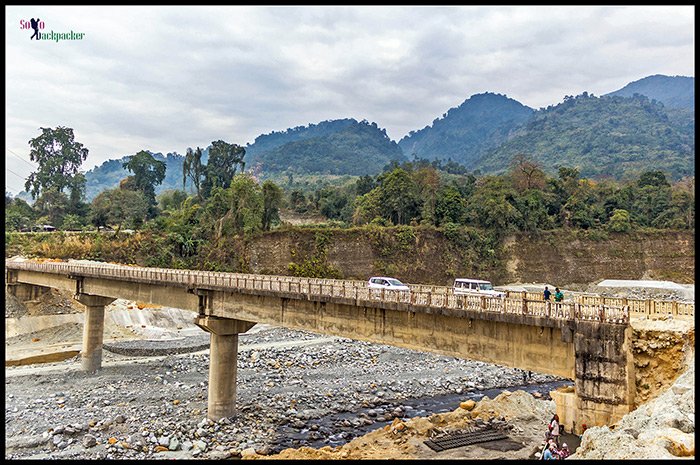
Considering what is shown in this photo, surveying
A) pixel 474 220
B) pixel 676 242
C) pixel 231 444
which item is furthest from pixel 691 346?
pixel 676 242

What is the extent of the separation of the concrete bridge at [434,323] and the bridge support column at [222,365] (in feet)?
0.19

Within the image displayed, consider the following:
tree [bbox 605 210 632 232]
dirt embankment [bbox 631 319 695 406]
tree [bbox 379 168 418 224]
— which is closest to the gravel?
dirt embankment [bbox 631 319 695 406]

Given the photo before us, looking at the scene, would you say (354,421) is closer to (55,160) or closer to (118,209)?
(118,209)

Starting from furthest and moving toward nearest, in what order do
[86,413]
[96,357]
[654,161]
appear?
[654,161] → [96,357] → [86,413]

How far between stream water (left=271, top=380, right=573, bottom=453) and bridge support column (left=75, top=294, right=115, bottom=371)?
1989cm

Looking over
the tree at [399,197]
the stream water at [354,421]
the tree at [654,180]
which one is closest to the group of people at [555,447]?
the stream water at [354,421]

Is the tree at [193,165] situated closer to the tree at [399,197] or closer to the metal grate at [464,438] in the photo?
the tree at [399,197]

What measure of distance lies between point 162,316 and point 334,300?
1512 inches

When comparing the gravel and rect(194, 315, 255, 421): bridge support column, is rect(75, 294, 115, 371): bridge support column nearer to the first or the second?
→ the gravel

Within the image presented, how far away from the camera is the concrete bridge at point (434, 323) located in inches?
527

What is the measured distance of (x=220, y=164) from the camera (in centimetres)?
9806

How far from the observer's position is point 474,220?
255ft

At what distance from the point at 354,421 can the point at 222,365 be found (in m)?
8.39

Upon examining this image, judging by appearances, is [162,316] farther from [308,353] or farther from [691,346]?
[691,346]
